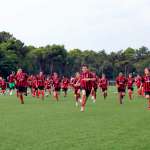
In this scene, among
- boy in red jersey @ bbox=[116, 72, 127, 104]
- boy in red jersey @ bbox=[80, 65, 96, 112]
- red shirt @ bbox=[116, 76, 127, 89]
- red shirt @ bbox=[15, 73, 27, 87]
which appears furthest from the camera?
red shirt @ bbox=[116, 76, 127, 89]

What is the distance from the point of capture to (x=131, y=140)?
11.3 m

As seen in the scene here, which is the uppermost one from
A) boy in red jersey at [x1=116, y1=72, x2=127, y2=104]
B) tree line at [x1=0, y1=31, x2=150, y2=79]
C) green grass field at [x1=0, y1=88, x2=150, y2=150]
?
tree line at [x1=0, y1=31, x2=150, y2=79]

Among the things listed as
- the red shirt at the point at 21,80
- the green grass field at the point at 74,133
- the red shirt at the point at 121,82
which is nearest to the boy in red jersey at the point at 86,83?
the green grass field at the point at 74,133

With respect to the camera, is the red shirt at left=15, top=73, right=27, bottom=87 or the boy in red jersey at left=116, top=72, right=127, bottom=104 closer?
the red shirt at left=15, top=73, right=27, bottom=87

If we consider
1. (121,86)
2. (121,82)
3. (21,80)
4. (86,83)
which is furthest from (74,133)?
(121,82)

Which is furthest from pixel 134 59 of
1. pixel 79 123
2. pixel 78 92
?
pixel 79 123

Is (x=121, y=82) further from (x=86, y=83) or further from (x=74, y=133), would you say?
(x=74, y=133)

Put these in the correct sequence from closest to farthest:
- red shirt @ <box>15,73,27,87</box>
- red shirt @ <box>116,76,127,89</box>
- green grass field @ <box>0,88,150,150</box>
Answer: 1. green grass field @ <box>0,88,150,150</box>
2. red shirt @ <box>15,73,27,87</box>
3. red shirt @ <box>116,76,127,89</box>

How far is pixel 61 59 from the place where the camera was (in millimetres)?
112500

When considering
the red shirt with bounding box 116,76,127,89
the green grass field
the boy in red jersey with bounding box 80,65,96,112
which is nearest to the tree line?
the red shirt with bounding box 116,76,127,89

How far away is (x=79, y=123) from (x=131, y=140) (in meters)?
4.14

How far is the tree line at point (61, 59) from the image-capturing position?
91.7m

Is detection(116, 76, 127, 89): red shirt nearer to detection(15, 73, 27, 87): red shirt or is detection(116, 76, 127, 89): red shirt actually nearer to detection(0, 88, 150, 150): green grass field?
detection(15, 73, 27, 87): red shirt

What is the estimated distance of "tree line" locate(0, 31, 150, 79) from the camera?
91675mm
